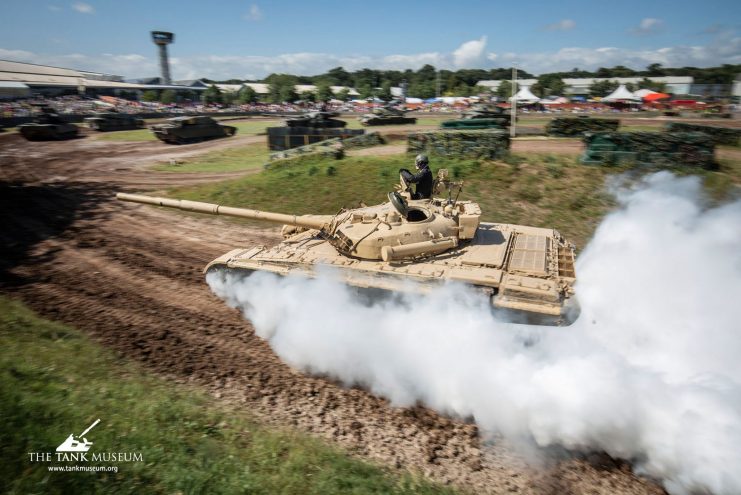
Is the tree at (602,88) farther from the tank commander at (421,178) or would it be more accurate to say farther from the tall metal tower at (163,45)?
the tall metal tower at (163,45)

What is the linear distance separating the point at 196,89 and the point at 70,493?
9791 centimetres

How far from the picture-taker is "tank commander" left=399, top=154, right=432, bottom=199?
415 inches

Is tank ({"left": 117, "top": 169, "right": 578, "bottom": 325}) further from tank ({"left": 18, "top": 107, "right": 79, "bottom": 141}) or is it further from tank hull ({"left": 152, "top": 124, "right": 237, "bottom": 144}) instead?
tank ({"left": 18, "top": 107, "right": 79, "bottom": 141})

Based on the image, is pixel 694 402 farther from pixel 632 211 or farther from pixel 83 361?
pixel 83 361

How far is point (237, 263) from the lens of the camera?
10.4 meters

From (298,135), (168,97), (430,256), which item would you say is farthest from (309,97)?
(430,256)

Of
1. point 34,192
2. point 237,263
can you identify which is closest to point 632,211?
point 237,263

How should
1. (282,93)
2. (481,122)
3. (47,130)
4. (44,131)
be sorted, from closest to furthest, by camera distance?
(481,122)
(44,131)
(47,130)
(282,93)

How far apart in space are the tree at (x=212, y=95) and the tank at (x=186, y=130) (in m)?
43.6

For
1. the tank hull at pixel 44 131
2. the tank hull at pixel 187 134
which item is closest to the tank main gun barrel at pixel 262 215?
the tank hull at pixel 187 134

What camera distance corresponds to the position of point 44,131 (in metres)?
Result: 36.5

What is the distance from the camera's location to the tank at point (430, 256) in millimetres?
8281

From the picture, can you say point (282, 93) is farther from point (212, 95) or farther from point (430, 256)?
point (430, 256)

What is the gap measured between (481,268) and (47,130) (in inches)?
1570
